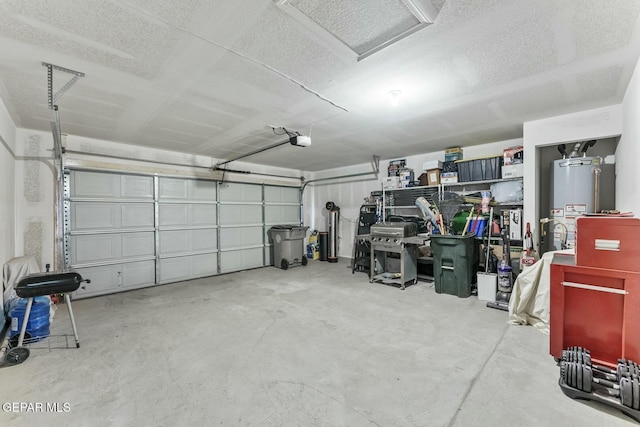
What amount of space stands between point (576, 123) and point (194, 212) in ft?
20.9

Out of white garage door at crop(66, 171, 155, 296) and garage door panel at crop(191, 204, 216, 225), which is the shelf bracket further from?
garage door panel at crop(191, 204, 216, 225)

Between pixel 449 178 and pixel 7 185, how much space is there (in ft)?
21.2

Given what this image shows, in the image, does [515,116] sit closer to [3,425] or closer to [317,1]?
[317,1]

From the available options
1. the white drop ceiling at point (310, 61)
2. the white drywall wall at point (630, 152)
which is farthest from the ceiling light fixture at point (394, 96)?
the white drywall wall at point (630, 152)

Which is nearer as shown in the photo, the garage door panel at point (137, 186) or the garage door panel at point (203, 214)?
the garage door panel at point (137, 186)

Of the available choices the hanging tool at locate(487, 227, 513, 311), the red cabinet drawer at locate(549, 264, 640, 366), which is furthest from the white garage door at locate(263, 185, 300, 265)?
the red cabinet drawer at locate(549, 264, 640, 366)

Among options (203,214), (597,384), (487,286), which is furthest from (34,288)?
(487,286)

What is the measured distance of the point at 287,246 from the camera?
6395 mm

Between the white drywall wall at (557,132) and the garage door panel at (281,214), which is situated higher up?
the white drywall wall at (557,132)

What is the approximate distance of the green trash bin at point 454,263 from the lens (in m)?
Result: 4.13

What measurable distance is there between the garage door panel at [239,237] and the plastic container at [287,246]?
0.37 m

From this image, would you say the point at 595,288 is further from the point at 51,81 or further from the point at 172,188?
the point at 172,188

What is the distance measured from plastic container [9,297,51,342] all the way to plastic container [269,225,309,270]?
4.06 metres

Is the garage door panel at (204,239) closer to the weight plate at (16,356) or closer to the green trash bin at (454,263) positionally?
the weight plate at (16,356)
